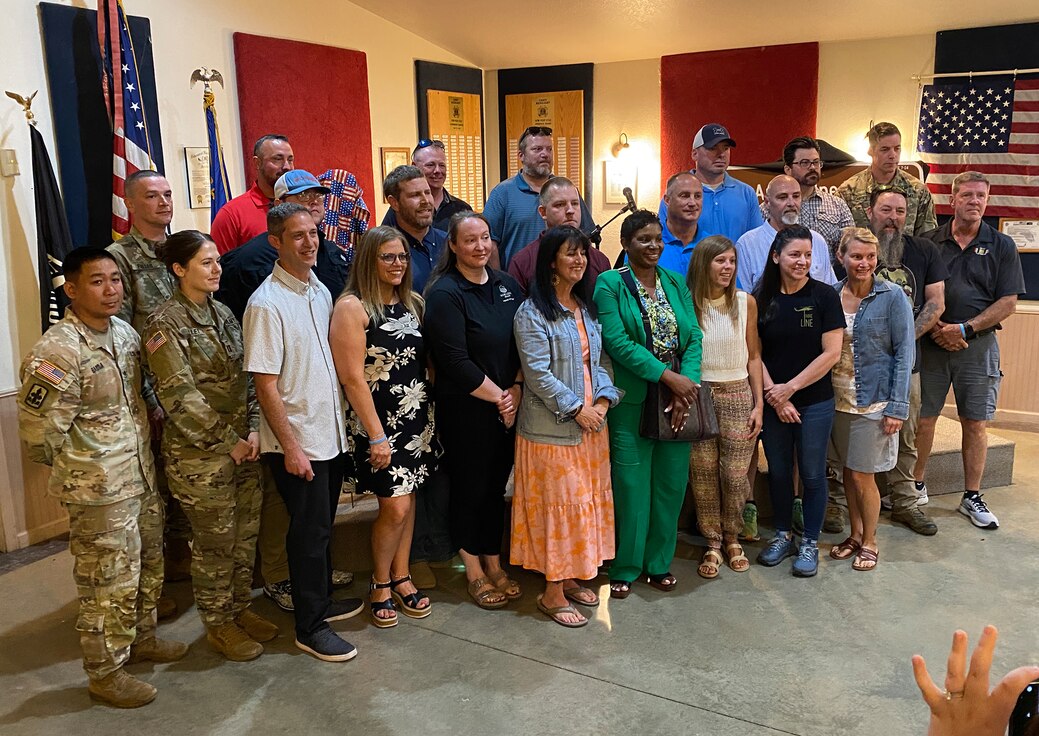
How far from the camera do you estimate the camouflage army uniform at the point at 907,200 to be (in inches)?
181

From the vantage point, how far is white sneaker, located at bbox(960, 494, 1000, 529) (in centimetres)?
436

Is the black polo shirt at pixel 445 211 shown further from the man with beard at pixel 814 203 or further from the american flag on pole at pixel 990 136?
the american flag on pole at pixel 990 136

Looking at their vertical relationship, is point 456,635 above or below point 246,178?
below

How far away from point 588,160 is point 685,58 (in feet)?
3.88

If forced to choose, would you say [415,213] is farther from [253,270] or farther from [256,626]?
[256,626]

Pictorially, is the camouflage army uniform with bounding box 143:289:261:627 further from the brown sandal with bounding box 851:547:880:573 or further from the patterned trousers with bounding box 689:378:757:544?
the brown sandal with bounding box 851:547:880:573

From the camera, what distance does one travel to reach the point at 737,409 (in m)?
3.78

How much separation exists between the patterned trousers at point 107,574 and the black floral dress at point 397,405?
2.63 ft

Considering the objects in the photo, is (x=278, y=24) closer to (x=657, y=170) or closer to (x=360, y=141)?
(x=360, y=141)

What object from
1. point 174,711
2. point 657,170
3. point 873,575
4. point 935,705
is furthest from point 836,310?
point 657,170

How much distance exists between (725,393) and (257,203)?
91.9 inches

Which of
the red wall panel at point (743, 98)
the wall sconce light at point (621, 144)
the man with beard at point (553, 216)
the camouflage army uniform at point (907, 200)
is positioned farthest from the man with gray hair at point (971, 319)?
the wall sconce light at point (621, 144)

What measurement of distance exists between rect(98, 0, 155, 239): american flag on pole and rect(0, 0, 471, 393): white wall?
19 cm

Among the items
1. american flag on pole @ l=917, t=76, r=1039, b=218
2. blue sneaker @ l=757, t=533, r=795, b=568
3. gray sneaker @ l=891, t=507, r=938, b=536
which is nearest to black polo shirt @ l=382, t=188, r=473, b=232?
blue sneaker @ l=757, t=533, r=795, b=568
